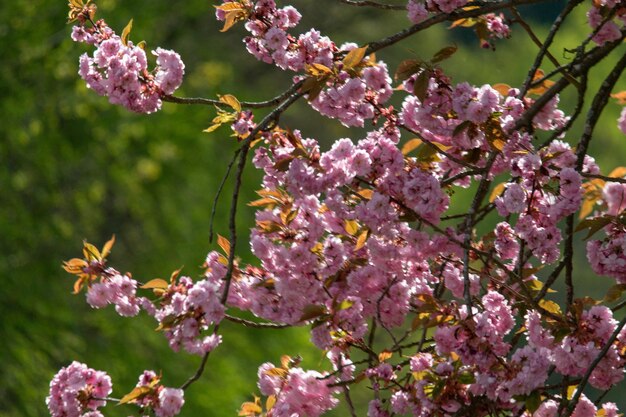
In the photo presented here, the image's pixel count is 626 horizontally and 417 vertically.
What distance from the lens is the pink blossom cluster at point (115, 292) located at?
115 inches

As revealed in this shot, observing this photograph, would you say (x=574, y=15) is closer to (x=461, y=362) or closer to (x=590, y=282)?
(x=590, y=282)

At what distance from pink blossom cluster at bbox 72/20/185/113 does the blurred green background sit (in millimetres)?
4387

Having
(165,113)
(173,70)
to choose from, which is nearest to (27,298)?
(165,113)

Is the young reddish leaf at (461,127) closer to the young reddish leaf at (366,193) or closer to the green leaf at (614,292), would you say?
the young reddish leaf at (366,193)

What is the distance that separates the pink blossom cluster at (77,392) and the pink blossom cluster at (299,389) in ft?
1.34

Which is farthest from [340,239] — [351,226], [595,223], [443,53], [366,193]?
[595,223]

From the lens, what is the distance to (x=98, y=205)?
10.8 m

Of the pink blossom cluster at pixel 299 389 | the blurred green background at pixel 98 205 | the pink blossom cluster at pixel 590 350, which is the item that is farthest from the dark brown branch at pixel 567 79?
the blurred green background at pixel 98 205

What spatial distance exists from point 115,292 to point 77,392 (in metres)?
0.31

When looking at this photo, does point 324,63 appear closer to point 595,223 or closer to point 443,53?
point 443,53

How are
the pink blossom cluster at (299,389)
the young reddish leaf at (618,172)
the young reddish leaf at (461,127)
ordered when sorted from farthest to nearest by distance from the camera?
the young reddish leaf at (618,172), the pink blossom cluster at (299,389), the young reddish leaf at (461,127)

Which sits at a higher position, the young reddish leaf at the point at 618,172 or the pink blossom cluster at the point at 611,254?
the young reddish leaf at the point at 618,172

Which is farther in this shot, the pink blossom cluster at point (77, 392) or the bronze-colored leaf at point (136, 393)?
the pink blossom cluster at point (77, 392)

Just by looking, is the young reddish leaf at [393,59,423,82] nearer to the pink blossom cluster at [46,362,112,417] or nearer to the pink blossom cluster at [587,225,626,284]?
the pink blossom cluster at [587,225,626,284]
